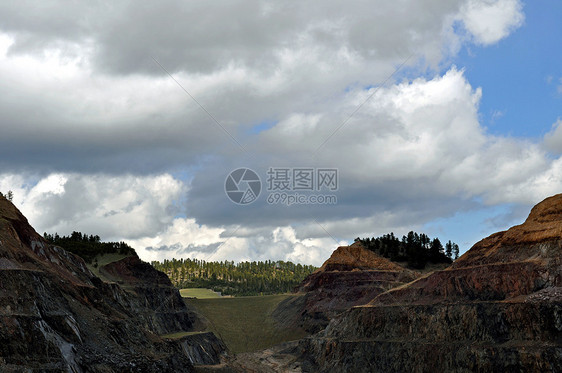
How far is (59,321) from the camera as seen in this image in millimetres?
65625

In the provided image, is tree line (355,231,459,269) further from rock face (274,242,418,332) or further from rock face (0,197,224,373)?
rock face (0,197,224,373)

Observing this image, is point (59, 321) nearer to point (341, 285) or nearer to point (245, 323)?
point (245, 323)

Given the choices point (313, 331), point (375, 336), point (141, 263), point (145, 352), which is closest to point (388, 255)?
point (313, 331)

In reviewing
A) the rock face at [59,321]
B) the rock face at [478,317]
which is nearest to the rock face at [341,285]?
the rock face at [478,317]

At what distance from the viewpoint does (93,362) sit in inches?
2547

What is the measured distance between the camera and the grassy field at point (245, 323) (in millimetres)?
146500

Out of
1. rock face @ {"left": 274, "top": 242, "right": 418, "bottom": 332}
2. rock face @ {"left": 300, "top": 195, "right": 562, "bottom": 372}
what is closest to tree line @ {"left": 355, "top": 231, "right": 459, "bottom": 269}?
rock face @ {"left": 274, "top": 242, "right": 418, "bottom": 332}

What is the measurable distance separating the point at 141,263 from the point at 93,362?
8624 cm

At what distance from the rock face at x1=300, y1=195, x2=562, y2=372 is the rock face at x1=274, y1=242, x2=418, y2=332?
39264 millimetres

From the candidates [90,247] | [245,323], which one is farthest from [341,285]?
[90,247]

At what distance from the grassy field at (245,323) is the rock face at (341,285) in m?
4.31

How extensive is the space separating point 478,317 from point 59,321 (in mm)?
54430

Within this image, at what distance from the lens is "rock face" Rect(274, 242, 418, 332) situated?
14850 cm

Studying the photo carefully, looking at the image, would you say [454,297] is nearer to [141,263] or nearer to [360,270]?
[360,270]
